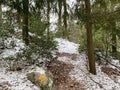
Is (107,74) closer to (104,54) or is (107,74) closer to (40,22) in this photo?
(104,54)

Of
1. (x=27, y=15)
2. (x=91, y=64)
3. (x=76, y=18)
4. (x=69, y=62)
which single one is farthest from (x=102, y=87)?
(x=27, y=15)

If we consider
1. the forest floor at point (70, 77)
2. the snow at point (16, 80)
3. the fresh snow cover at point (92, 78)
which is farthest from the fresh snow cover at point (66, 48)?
the snow at point (16, 80)

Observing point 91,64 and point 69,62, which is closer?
point 91,64

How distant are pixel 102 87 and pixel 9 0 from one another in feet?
19.8

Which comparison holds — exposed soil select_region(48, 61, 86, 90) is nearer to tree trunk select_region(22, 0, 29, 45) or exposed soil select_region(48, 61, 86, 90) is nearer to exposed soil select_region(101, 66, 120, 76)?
exposed soil select_region(101, 66, 120, 76)

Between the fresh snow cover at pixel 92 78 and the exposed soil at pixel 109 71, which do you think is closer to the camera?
the fresh snow cover at pixel 92 78

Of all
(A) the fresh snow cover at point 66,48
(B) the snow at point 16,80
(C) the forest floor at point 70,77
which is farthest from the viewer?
(A) the fresh snow cover at point 66,48

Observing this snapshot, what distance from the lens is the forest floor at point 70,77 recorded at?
807cm

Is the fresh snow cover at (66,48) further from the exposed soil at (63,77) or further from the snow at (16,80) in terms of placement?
the snow at (16,80)

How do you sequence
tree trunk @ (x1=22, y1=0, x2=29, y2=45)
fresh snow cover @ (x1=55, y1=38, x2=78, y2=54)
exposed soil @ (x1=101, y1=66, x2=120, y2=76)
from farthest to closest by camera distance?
fresh snow cover @ (x1=55, y1=38, x2=78, y2=54) → tree trunk @ (x1=22, y1=0, x2=29, y2=45) → exposed soil @ (x1=101, y1=66, x2=120, y2=76)

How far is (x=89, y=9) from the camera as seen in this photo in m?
9.70

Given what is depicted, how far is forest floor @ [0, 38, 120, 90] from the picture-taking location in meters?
8.07

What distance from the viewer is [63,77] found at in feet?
30.1

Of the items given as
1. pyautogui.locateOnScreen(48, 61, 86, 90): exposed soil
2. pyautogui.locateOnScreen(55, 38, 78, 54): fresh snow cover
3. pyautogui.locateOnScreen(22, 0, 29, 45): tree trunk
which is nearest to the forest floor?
pyautogui.locateOnScreen(48, 61, 86, 90): exposed soil
